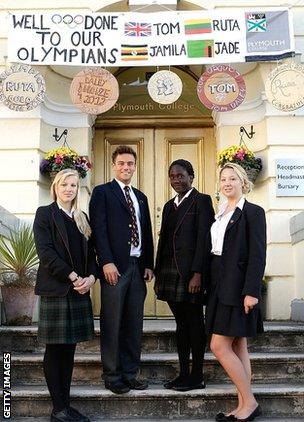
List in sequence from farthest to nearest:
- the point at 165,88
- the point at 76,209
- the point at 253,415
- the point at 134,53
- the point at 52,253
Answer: the point at 134,53 → the point at 165,88 → the point at 76,209 → the point at 253,415 → the point at 52,253

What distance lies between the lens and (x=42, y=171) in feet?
23.2

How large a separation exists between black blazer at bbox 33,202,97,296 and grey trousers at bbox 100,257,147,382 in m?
0.46

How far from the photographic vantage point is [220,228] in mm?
4344

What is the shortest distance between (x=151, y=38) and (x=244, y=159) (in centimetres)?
178

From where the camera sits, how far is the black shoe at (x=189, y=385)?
4.51 m

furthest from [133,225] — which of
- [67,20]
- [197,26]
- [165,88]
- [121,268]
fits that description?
[67,20]

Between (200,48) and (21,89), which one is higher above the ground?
(200,48)

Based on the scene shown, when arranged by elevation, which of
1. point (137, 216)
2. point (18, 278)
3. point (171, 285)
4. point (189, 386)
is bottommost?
point (189, 386)

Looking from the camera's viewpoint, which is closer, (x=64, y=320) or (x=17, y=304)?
(x=64, y=320)

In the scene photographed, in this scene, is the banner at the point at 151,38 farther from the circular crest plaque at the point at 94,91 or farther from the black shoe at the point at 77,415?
the black shoe at the point at 77,415

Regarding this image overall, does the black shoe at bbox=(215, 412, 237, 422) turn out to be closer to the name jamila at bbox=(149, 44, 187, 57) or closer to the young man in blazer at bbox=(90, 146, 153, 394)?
the young man in blazer at bbox=(90, 146, 153, 394)

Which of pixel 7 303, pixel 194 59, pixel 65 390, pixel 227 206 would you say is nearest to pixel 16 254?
pixel 7 303

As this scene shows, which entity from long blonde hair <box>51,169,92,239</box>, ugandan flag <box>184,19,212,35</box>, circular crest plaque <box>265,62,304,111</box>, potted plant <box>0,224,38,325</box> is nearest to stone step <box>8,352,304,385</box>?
potted plant <box>0,224,38,325</box>

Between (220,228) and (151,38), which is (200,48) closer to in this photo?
(151,38)
